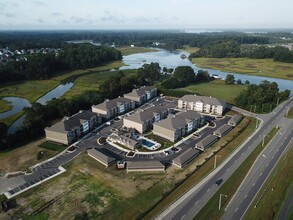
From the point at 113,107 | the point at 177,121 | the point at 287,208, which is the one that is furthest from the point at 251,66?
the point at 287,208

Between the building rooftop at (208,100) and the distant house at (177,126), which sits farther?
the building rooftop at (208,100)

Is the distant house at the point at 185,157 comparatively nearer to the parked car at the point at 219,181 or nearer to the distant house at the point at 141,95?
the parked car at the point at 219,181

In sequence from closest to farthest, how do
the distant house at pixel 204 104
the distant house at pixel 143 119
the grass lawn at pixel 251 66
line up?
1. the distant house at pixel 143 119
2. the distant house at pixel 204 104
3. the grass lawn at pixel 251 66

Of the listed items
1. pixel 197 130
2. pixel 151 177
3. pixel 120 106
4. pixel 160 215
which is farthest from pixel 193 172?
pixel 120 106

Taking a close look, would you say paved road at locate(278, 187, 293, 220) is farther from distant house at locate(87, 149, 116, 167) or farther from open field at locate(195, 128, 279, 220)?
distant house at locate(87, 149, 116, 167)

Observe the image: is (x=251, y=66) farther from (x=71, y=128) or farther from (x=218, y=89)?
(x=71, y=128)

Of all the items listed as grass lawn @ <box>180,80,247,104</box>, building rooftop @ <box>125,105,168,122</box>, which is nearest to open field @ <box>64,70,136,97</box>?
building rooftop @ <box>125,105,168,122</box>

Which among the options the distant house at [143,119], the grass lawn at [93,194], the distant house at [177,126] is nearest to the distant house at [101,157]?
the grass lawn at [93,194]
